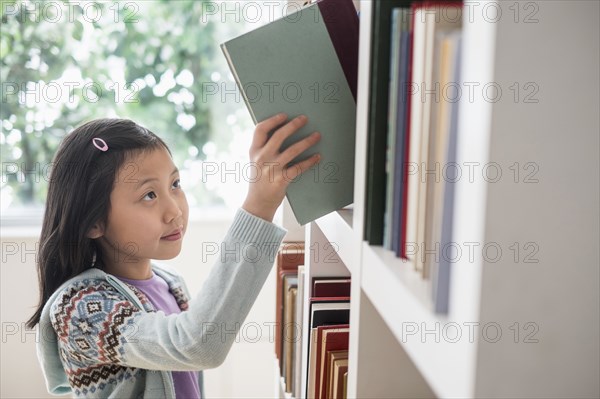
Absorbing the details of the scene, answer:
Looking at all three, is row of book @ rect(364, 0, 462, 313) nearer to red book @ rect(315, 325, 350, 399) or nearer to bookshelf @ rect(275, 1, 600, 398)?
bookshelf @ rect(275, 1, 600, 398)

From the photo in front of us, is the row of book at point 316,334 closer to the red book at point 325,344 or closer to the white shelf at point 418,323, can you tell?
the red book at point 325,344

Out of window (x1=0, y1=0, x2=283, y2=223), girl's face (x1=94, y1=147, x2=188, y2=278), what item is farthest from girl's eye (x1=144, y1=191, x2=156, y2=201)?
window (x1=0, y1=0, x2=283, y2=223)

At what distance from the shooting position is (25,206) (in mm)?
2270

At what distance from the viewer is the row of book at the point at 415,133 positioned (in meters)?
0.35

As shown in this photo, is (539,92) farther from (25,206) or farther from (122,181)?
(25,206)

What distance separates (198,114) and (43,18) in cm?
66

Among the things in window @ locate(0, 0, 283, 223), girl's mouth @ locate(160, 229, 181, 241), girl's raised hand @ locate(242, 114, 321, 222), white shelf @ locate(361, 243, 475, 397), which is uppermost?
window @ locate(0, 0, 283, 223)

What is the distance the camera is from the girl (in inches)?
36.2

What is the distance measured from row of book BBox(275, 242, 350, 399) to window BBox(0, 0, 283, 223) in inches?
43.9

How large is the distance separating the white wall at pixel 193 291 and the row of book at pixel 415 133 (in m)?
1.64

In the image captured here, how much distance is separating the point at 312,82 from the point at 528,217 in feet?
1.38

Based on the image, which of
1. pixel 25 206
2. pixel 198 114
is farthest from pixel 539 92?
pixel 25 206

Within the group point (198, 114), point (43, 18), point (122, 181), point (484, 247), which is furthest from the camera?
point (198, 114)

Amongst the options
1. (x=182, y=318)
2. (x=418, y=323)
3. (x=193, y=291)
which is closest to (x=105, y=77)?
(x=193, y=291)
